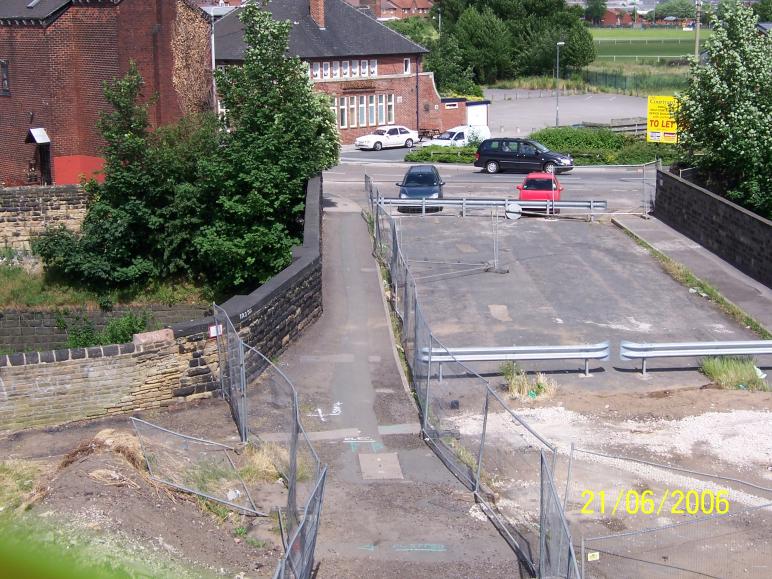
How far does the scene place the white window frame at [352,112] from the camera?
6075 cm

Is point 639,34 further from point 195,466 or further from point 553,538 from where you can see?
point 553,538

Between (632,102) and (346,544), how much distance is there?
7690cm

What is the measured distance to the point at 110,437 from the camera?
12797 millimetres

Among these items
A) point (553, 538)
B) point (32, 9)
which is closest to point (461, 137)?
point (32, 9)

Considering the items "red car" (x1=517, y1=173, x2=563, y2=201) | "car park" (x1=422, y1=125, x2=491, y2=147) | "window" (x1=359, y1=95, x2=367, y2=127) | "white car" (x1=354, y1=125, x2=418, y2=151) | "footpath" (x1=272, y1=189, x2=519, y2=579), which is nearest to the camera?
"footpath" (x1=272, y1=189, x2=519, y2=579)

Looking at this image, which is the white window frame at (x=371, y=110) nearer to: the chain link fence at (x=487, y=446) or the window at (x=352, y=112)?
the window at (x=352, y=112)

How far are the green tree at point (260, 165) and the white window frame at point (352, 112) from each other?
31.0 m

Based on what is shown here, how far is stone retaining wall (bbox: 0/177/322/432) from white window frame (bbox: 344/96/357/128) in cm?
4445

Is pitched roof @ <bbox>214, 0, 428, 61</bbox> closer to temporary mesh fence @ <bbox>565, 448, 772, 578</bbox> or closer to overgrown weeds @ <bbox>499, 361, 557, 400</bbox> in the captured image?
overgrown weeds @ <bbox>499, 361, 557, 400</bbox>

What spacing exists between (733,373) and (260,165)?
1300 cm

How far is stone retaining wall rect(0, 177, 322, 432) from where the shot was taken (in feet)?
46.8
